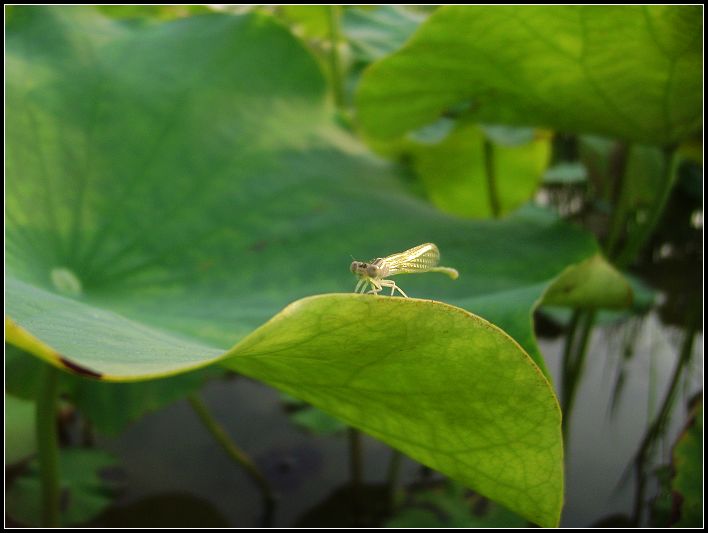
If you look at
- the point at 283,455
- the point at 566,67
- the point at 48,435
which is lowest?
the point at 283,455

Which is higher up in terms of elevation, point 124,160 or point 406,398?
point 124,160

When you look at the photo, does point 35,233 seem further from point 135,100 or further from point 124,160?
point 135,100

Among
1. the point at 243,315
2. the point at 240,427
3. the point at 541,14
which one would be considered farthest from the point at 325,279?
the point at 240,427

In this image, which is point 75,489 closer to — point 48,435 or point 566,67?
point 48,435

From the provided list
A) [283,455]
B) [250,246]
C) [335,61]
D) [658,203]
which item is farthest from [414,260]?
[335,61]

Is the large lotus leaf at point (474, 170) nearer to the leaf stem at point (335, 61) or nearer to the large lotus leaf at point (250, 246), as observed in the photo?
the leaf stem at point (335, 61)
